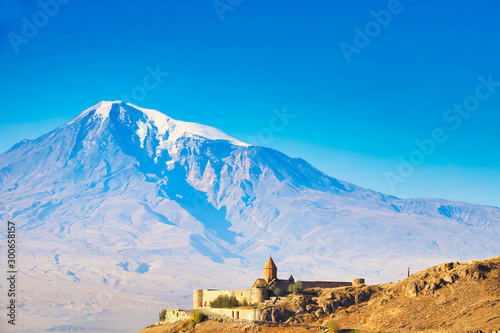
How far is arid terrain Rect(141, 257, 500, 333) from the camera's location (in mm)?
61219

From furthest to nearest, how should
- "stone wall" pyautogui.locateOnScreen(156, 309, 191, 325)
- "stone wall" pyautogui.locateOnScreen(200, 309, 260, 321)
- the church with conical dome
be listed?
"stone wall" pyautogui.locateOnScreen(156, 309, 191, 325) < the church with conical dome < "stone wall" pyautogui.locateOnScreen(200, 309, 260, 321)

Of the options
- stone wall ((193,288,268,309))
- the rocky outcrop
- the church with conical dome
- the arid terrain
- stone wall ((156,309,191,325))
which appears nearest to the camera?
the arid terrain

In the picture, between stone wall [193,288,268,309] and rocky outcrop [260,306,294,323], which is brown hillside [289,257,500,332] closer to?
rocky outcrop [260,306,294,323]

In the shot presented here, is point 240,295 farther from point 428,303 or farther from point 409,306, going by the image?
point 428,303

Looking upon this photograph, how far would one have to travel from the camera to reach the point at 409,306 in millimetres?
66125

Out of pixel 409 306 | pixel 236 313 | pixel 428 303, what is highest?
pixel 236 313

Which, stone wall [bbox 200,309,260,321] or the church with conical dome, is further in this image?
the church with conical dome

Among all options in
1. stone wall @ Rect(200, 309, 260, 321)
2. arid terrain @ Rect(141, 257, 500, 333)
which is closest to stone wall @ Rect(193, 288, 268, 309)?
arid terrain @ Rect(141, 257, 500, 333)

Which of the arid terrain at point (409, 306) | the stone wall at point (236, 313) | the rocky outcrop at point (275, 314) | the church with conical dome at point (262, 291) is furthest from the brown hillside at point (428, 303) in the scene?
the church with conical dome at point (262, 291)

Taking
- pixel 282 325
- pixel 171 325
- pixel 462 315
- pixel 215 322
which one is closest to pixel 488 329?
pixel 462 315

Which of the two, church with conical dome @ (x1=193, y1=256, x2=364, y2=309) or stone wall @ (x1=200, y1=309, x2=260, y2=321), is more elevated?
church with conical dome @ (x1=193, y1=256, x2=364, y2=309)

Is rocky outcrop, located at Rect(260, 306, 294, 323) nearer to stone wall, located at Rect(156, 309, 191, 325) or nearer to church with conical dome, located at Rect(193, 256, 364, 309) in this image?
church with conical dome, located at Rect(193, 256, 364, 309)

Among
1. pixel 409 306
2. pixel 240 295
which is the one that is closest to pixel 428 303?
pixel 409 306

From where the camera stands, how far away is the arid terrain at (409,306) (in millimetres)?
61219
